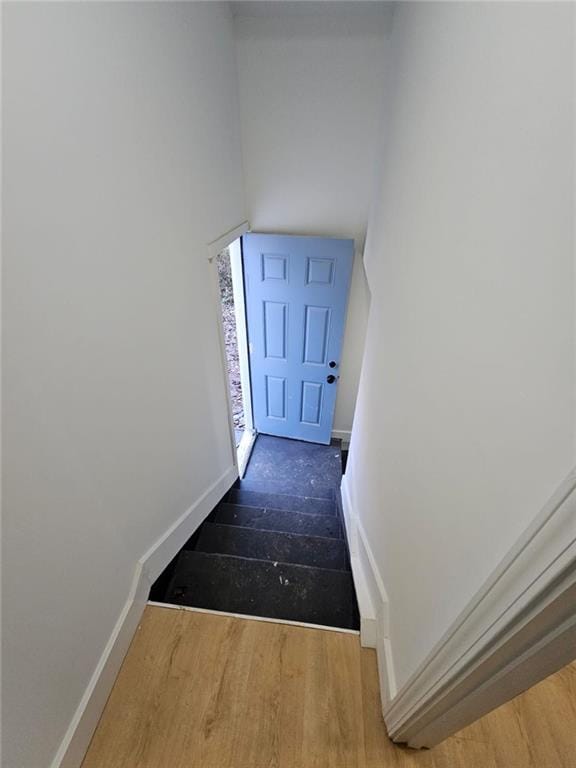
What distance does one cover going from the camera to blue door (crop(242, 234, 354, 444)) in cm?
272

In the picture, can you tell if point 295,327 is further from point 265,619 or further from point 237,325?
point 265,619

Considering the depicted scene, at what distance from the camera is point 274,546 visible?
6.89 feet

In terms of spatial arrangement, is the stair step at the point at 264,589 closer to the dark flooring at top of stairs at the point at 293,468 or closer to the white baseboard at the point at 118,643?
the white baseboard at the point at 118,643

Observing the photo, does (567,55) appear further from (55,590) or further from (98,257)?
(55,590)

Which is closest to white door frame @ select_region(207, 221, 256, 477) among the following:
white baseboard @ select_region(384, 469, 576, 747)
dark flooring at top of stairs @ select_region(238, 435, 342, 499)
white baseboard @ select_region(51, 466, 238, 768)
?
dark flooring at top of stairs @ select_region(238, 435, 342, 499)

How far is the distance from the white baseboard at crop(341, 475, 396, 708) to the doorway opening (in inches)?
53.8

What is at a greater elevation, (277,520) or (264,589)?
(264,589)

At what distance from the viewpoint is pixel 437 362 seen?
86cm

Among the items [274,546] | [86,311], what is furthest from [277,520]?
[86,311]

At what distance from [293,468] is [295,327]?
1551 mm

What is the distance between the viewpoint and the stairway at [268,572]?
162 centimetres

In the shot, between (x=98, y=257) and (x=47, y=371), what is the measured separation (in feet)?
1.32

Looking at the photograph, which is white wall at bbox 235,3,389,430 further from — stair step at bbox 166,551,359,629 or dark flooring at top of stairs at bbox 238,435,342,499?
stair step at bbox 166,551,359,629

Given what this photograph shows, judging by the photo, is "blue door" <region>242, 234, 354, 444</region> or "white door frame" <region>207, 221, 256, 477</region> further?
"blue door" <region>242, 234, 354, 444</region>
